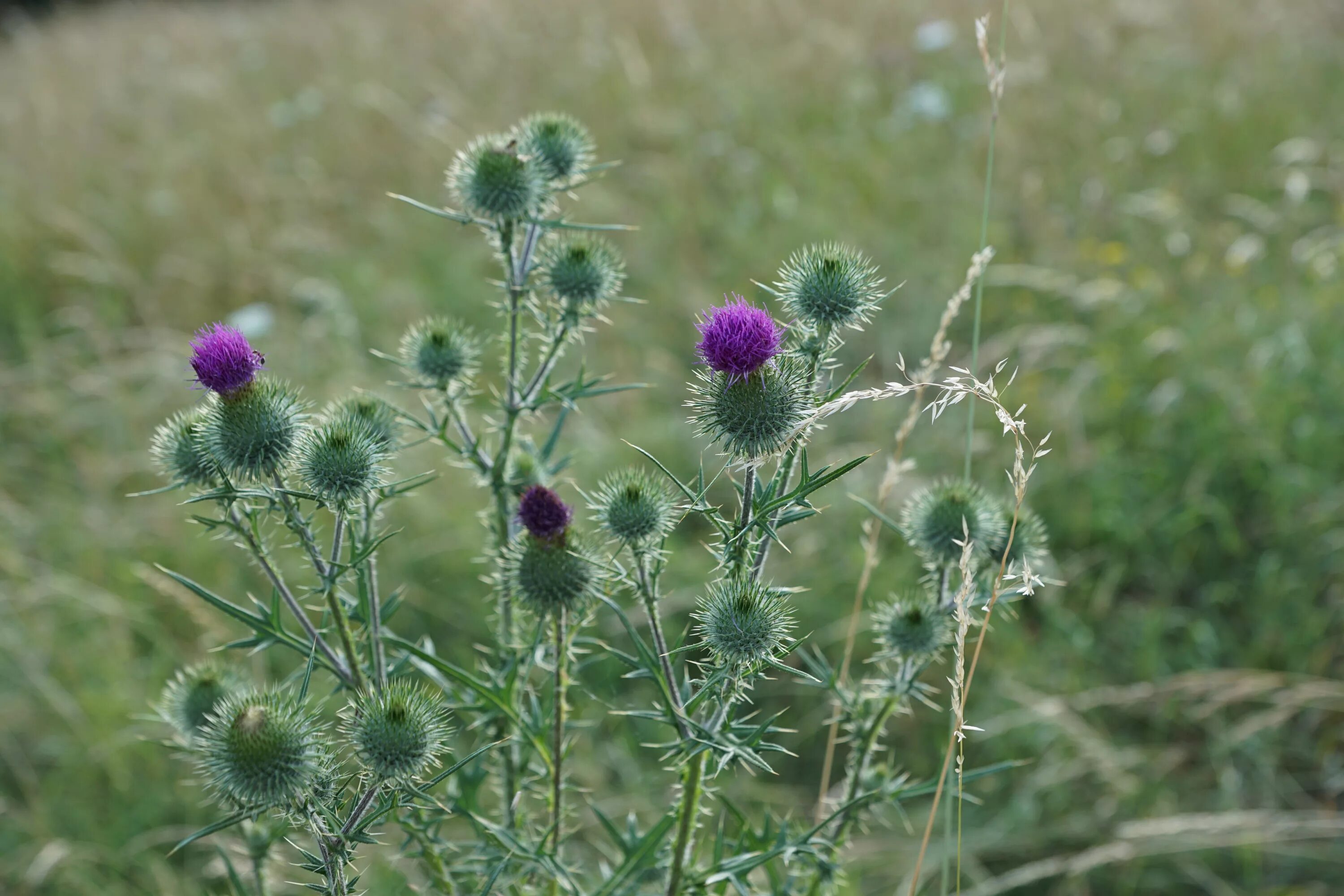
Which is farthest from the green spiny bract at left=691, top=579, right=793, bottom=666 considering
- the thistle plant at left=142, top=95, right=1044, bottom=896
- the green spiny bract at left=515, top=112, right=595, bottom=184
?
the green spiny bract at left=515, top=112, right=595, bottom=184

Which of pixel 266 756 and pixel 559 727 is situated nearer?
pixel 266 756

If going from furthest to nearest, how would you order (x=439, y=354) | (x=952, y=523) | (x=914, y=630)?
(x=439, y=354), (x=952, y=523), (x=914, y=630)

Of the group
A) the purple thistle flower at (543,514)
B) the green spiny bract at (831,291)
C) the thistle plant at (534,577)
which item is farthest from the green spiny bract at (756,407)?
the purple thistle flower at (543,514)

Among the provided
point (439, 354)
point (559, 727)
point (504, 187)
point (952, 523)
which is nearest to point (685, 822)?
point (559, 727)

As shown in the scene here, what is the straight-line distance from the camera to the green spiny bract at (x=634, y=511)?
172cm

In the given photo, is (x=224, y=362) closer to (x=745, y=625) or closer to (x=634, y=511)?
(x=634, y=511)

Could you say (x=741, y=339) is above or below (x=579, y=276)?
below

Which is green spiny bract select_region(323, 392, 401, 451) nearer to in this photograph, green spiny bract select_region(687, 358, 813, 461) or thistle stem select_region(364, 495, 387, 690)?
thistle stem select_region(364, 495, 387, 690)

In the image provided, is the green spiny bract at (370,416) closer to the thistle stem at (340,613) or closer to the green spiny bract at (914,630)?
the thistle stem at (340,613)

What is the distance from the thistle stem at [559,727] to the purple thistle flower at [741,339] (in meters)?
0.52

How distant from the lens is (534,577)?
1.76 m

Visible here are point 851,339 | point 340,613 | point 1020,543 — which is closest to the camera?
point 340,613

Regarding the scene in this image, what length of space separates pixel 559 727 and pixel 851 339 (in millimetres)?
4560

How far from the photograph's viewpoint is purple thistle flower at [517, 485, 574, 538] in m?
1.78
